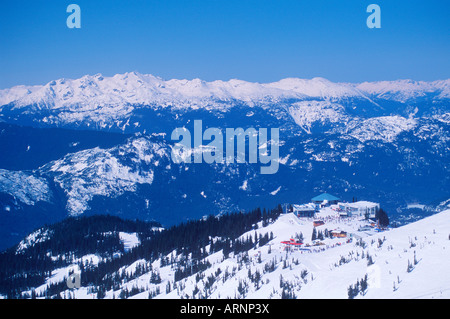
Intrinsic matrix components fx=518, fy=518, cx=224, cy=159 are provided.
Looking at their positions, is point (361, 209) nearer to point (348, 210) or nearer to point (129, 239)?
point (348, 210)

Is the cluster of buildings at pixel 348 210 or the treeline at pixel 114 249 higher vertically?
the cluster of buildings at pixel 348 210

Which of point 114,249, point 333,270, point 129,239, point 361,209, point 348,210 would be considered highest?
point 333,270

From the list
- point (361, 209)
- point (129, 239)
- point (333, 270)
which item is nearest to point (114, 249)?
point (129, 239)

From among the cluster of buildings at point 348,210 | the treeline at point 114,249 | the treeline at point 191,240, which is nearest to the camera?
the treeline at point 114,249

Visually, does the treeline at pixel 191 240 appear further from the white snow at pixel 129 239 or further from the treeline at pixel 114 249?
the white snow at pixel 129 239

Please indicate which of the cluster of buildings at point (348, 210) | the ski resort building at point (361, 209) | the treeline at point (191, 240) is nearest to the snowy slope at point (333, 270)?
the treeline at point (191, 240)

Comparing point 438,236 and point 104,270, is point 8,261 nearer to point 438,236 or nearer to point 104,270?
point 104,270

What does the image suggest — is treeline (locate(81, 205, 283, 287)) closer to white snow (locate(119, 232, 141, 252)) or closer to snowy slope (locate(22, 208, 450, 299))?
snowy slope (locate(22, 208, 450, 299))

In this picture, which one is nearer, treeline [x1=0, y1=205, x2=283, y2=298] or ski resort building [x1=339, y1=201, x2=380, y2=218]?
treeline [x1=0, y1=205, x2=283, y2=298]

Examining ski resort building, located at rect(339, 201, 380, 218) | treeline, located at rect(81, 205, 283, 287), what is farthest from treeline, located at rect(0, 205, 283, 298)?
ski resort building, located at rect(339, 201, 380, 218)

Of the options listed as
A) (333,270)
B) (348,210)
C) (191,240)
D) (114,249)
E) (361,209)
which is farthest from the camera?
(114,249)
